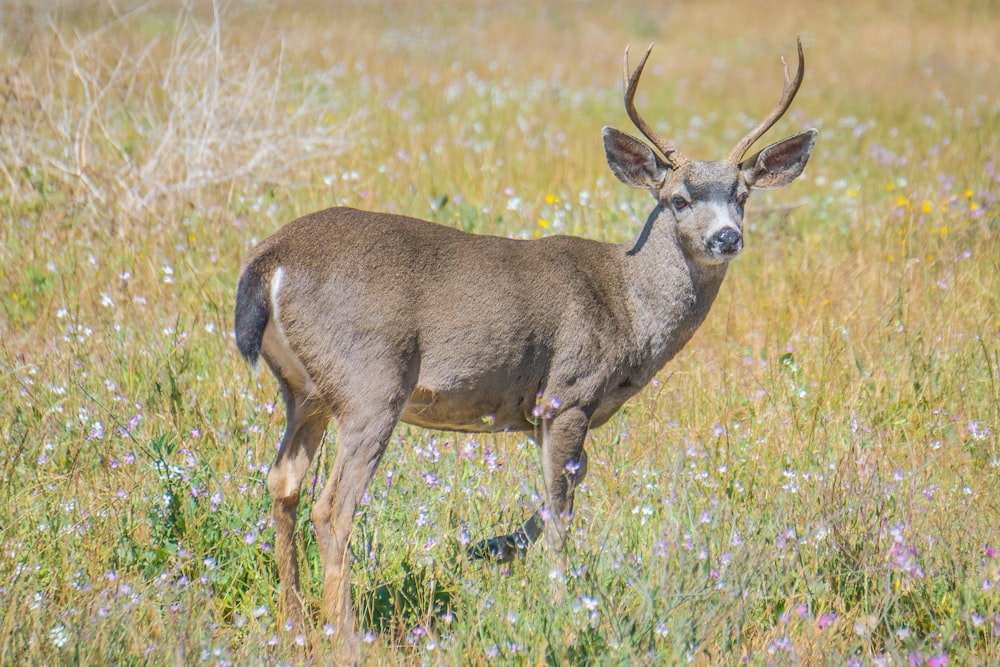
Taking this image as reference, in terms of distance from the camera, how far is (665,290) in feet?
15.8

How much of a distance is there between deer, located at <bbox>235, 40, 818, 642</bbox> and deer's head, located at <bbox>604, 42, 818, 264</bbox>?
0.01 metres

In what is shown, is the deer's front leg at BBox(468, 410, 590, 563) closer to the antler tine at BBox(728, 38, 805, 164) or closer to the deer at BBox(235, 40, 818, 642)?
the deer at BBox(235, 40, 818, 642)

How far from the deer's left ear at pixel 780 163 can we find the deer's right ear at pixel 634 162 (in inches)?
14.3

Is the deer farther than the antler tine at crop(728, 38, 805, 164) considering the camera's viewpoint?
No

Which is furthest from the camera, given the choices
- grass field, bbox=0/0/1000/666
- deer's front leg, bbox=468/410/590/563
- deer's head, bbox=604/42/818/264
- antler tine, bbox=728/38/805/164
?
antler tine, bbox=728/38/805/164

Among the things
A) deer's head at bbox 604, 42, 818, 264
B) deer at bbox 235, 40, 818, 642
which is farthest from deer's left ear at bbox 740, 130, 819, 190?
deer at bbox 235, 40, 818, 642

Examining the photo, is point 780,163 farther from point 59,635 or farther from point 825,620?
point 59,635

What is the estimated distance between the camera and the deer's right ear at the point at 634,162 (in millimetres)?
4973

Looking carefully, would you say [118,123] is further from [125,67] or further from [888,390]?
[888,390]

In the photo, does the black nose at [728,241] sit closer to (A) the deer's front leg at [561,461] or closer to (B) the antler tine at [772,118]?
(B) the antler tine at [772,118]

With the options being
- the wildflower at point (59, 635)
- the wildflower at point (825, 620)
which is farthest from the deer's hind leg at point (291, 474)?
the wildflower at point (825, 620)

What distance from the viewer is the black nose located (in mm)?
4559

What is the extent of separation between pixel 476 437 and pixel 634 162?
1354 millimetres

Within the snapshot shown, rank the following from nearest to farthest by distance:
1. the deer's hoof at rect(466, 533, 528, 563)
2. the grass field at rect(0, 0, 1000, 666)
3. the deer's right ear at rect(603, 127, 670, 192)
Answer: the grass field at rect(0, 0, 1000, 666) < the deer's hoof at rect(466, 533, 528, 563) < the deer's right ear at rect(603, 127, 670, 192)
